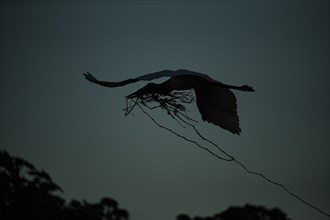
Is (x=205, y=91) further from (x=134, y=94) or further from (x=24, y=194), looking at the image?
(x=24, y=194)

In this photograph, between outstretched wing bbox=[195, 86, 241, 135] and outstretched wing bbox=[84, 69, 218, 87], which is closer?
outstretched wing bbox=[84, 69, 218, 87]

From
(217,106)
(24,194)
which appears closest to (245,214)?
(24,194)

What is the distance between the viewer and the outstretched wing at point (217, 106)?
13.1ft

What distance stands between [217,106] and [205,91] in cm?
15

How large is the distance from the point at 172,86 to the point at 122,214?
62.9 feet

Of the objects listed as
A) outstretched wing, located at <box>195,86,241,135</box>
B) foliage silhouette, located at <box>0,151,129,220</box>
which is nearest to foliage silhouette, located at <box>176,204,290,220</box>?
foliage silhouette, located at <box>0,151,129,220</box>

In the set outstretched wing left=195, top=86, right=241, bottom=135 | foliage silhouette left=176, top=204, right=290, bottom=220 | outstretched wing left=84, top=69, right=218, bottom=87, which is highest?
foliage silhouette left=176, top=204, right=290, bottom=220

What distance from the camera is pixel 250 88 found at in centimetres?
349

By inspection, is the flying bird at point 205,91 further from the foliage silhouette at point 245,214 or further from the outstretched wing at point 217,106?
the foliage silhouette at point 245,214

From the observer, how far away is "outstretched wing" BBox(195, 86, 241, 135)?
4008mm

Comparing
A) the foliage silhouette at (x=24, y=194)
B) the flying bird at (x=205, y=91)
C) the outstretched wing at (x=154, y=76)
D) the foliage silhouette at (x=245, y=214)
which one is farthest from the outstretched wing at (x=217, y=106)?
the foliage silhouette at (x=245, y=214)

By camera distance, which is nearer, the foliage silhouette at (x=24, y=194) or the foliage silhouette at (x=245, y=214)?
the foliage silhouette at (x=24, y=194)

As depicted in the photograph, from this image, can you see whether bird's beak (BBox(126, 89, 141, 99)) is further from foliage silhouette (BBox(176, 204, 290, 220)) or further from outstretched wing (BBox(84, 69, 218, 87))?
foliage silhouette (BBox(176, 204, 290, 220))

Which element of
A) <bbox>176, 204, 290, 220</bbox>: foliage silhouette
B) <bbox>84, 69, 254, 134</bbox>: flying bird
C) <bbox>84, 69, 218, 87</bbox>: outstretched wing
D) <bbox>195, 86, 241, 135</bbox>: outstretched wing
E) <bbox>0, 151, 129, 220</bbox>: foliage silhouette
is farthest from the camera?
<bbox>176, 204, 290, 220</bbox>: foliage silhouette
